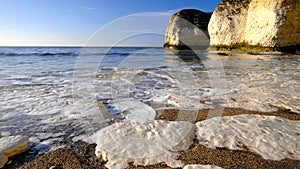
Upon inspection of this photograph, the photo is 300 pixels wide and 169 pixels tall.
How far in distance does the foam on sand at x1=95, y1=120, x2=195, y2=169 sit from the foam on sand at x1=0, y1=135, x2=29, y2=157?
642 mm

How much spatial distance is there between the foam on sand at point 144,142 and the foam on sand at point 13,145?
0.64 m

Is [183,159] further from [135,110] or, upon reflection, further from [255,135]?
[135,110]

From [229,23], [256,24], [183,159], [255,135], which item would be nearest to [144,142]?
[183,159]

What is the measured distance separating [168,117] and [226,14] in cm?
2449

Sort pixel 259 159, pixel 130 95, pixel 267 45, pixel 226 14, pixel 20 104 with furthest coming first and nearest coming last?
pixel 226 14 < pixel 267 45 < pixel 130 95 < pixel 20 104 < pixel 259 159

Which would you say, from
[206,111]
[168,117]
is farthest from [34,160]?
[206,111]

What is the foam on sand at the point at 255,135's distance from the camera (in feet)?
5.17

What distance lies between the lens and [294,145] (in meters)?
1.62

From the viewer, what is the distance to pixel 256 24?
18234 mm

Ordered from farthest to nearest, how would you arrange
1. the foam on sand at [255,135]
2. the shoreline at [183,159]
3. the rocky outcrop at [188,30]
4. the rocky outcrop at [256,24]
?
the rocky outcrop at [188,30] < the rocky outcrop at [256,24] < the foam on sand at [255,135] < the shoreline at [183,159]

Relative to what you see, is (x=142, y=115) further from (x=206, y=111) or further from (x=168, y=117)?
(x=206, y=111)

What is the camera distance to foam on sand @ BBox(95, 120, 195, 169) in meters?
1.51

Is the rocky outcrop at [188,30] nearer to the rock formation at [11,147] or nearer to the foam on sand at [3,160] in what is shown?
the rock formation at [11,147]

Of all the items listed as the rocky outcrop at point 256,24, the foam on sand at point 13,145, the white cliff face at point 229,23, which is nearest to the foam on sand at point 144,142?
the foam on sand at point 13,145
